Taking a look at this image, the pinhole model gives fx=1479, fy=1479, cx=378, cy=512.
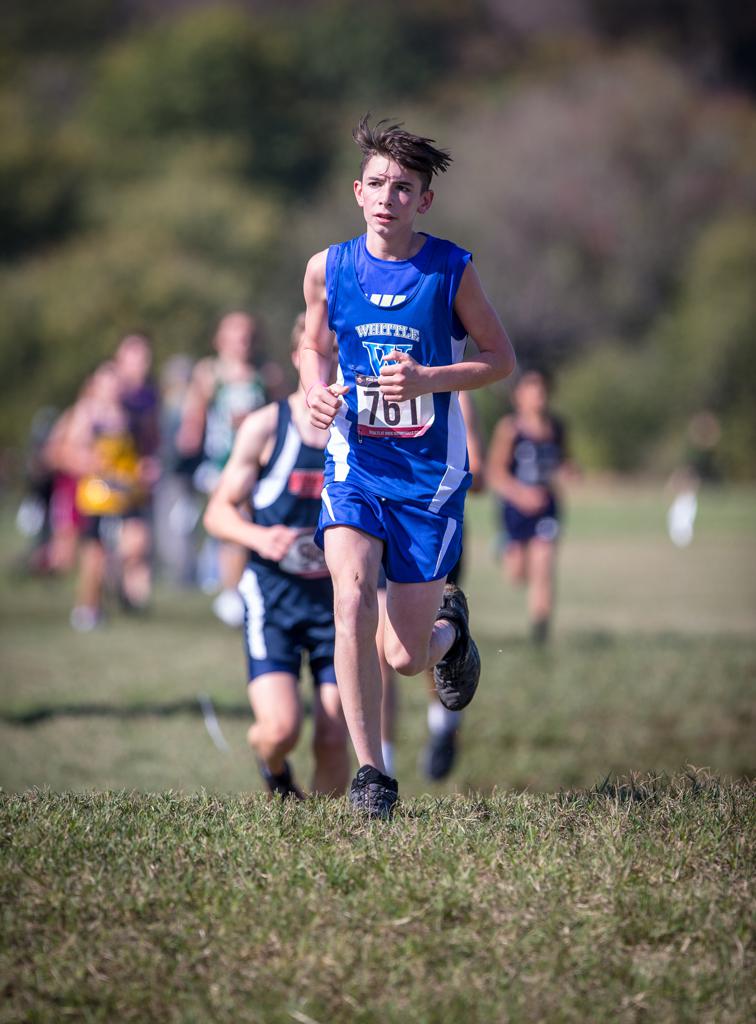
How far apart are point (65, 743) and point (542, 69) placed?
103114 millimetres

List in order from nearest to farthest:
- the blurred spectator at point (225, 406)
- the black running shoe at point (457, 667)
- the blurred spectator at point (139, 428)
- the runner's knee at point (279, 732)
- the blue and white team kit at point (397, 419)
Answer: the blue and white team kit at point (397, 419) → the black running shoe at point (457, 667) → the runner's knee at point (279, 732) → the blurred spectator at point (225, 406) → the blurred spectator at point (139, 428)

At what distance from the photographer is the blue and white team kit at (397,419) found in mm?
5309

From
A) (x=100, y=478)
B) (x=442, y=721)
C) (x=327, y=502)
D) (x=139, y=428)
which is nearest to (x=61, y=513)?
(x=139, y=428)

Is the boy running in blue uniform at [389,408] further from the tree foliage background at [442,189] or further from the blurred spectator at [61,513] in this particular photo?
the tree foliage background at [442,189]

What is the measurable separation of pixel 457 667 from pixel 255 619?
118 centimetres

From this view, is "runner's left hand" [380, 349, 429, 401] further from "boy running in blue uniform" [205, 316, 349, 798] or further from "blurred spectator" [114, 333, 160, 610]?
"blurred spectator" [114, 333, 160, 610]

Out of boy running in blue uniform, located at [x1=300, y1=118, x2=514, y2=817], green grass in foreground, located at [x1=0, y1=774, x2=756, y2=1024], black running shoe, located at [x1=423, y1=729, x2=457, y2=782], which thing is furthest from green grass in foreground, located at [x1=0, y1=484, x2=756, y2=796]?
green grass in foreground, located at [x1=0, y1=774, x2=756, y2=1024]

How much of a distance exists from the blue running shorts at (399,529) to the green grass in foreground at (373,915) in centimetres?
94

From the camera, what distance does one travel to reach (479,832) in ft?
15.6

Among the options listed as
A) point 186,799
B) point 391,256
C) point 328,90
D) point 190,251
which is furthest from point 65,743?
point 328,90

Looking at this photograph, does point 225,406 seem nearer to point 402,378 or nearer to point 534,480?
point 534,480

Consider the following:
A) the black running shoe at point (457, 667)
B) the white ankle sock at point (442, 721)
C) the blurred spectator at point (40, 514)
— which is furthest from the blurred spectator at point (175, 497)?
the black running shoe at point (457, 667)

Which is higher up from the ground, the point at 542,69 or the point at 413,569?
the point at 542,69

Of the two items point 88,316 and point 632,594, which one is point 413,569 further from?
point 88,316
